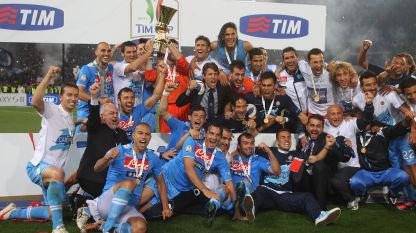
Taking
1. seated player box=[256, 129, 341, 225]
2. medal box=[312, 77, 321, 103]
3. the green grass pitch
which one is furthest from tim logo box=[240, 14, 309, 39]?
the green grass pitch

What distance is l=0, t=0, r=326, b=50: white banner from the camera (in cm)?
805

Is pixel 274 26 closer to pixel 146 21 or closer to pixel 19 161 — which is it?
pixel 146 21

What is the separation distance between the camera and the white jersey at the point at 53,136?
16.4 feet

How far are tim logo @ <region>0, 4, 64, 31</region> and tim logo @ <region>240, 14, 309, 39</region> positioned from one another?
3370mm

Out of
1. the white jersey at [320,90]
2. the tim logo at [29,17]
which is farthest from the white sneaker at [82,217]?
the tim logo at [29,17]

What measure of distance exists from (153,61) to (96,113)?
2.11 meters

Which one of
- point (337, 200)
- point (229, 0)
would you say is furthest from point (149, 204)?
point (229, 0)

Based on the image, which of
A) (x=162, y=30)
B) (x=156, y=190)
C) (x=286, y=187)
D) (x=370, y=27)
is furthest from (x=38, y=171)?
(x=370, y=27)

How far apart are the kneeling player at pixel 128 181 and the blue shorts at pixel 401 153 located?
123 inches

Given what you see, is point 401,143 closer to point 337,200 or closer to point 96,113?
point 337,200

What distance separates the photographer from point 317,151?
5965 millimetres

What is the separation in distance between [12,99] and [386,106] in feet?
51.4

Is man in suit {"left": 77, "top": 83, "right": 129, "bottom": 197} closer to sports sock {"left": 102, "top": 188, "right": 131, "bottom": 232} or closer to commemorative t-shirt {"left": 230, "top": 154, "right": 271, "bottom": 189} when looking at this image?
sports sock {"left": 102, "top": 188, "right": 131, "bottom": 232}

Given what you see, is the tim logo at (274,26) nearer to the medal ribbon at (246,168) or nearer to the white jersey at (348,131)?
the white jersey at (348,131)
